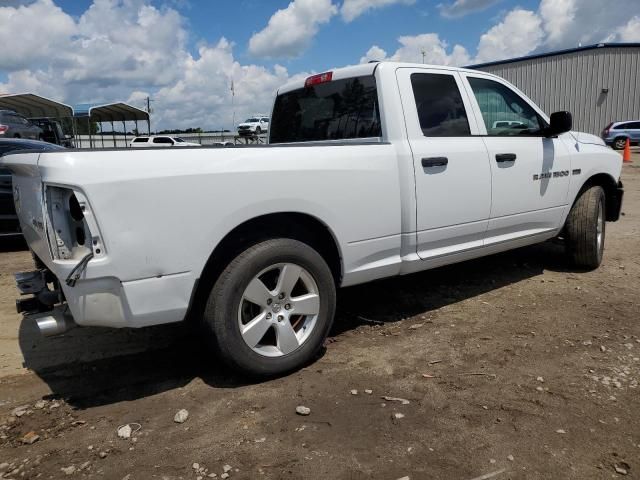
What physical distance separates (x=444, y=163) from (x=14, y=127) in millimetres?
17485

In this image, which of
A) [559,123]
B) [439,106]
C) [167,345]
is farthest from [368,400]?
[559,123]

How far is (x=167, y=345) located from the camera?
12.8 ft

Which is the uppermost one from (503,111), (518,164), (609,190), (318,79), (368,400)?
(318,79)

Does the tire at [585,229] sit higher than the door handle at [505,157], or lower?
lower

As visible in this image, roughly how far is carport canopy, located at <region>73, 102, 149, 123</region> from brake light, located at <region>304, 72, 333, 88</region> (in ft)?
102

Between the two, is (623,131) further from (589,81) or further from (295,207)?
(295,207)

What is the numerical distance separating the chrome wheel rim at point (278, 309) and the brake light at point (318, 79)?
5.99 feet

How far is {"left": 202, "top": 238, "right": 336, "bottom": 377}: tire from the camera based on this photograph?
2.92 m

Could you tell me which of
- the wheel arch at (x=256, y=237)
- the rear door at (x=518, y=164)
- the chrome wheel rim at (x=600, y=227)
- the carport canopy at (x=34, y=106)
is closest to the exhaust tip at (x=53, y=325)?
the wheel arch at (x=256, y=237)

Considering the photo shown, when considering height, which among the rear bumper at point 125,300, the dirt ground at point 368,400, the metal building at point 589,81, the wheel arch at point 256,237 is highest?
the metal building at point 589,81

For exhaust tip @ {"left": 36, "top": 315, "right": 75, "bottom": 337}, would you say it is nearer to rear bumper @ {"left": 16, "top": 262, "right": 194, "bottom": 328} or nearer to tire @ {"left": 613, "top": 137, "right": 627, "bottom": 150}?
rear bumper @ {"left": 16, "top": 262, "right": 194, "bottom": 328}

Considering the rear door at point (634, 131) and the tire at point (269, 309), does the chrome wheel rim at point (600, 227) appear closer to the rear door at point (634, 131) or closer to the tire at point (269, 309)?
the tire at point (269, 309)

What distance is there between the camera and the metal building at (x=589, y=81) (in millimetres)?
26969

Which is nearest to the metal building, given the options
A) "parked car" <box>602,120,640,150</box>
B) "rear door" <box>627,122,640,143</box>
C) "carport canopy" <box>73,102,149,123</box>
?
"parked car" <box>602,120,640,150</box>
